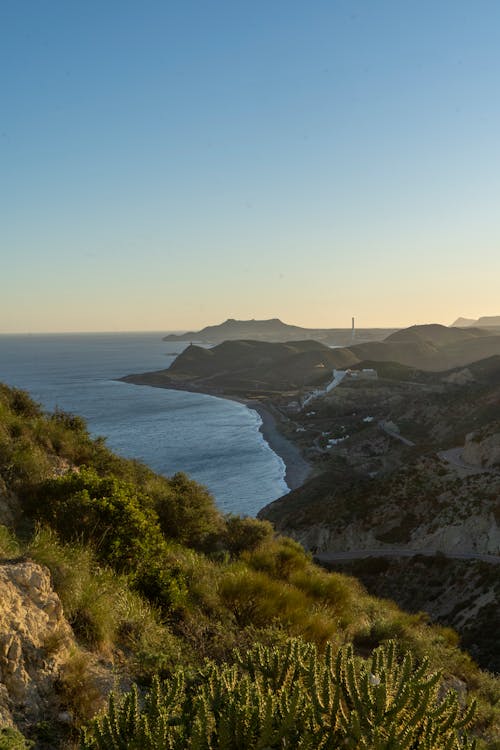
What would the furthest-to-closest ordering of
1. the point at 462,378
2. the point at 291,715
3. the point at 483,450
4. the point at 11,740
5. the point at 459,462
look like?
the point at 462,378 → the point at 459,462 → the point at 483,450 → the point at 291,715 → the point at 11,740

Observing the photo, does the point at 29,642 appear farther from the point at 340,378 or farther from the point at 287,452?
the point at 340,378

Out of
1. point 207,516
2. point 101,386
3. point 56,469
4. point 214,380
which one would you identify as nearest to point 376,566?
point 207,516

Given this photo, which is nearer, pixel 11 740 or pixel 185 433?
pixel 11 740

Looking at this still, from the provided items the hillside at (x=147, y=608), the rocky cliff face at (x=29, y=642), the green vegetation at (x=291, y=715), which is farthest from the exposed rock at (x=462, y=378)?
the rocky cliff face at (x=29, y=642)

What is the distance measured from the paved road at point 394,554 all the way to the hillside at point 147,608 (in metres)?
25.2

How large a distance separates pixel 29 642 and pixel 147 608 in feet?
7.50

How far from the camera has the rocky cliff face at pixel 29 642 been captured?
4.49m

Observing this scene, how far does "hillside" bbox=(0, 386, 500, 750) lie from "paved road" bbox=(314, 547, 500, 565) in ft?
82.7

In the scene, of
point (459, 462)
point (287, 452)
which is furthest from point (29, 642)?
point (287, 452)

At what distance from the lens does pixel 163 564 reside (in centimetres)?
897

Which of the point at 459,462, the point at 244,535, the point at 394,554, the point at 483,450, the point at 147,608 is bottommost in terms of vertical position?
the point at 394,554

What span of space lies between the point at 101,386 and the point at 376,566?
473ft

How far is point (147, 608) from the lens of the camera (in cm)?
704

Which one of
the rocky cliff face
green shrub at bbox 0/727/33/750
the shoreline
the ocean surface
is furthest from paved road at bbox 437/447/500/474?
green shrub at bbox 0/727/33/750
